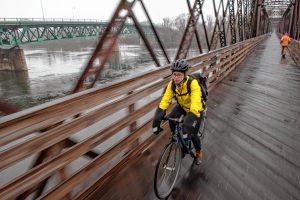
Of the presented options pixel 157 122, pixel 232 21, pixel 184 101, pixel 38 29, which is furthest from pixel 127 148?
pixel 38 29

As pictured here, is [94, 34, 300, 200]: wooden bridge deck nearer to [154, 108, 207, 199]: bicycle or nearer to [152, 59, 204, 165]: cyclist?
[154, 108, 207, 199]: bicycle

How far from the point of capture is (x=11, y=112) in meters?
2.59

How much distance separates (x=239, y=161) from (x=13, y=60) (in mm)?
56502

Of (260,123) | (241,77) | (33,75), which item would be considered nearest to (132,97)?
(260,123)

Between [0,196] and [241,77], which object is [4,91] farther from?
[0,196]

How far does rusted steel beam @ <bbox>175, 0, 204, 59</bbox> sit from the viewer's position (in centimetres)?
673

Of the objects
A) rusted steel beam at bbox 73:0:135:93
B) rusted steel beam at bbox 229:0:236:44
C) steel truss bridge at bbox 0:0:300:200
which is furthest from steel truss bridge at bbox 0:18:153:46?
rusted steel beam at bbox 73:0:135:93

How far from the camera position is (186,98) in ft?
A: 12.4

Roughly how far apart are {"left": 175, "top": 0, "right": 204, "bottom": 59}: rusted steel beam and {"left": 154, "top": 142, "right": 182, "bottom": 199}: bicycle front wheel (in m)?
3.40

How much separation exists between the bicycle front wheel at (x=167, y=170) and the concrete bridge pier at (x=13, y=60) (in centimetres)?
5450

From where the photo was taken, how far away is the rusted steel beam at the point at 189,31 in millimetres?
6734

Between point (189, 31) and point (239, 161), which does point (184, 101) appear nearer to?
point (239, 161)

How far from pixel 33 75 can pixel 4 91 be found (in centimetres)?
1121

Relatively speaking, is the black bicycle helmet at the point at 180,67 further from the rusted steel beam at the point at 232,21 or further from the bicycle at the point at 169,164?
the rusted steel beam at the point at 232,21
